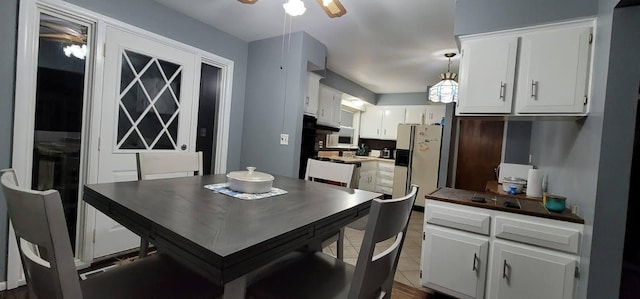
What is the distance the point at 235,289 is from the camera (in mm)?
764

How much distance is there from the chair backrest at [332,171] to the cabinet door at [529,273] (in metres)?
1.01

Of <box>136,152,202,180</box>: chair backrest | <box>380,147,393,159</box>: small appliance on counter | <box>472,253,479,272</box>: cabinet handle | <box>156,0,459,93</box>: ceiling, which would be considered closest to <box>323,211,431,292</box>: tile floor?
<box>472,253,479,272</box>: cabinet handle

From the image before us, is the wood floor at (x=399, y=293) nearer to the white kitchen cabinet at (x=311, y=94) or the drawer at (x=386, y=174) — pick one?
the white kitchen cabinet at (x=311, y=94)

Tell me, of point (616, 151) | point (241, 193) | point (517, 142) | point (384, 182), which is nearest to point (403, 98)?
point (384, 182)

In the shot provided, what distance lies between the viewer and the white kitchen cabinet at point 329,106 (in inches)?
167

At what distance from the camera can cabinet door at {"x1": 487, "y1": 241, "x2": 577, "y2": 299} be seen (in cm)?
160

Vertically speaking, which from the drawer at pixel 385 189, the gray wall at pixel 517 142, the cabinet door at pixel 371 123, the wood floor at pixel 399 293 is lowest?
the wood floor at pixel 399 293

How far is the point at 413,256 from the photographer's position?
2895 millimetres

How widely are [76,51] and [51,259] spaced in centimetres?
215

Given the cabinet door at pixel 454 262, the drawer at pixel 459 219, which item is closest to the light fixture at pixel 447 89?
the drawer at pixel 459 219

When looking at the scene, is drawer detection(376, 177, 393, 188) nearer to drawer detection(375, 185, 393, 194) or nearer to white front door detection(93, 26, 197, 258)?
drawer detection(375, 185, 393, 194)

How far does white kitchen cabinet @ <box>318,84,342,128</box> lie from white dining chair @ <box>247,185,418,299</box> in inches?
121

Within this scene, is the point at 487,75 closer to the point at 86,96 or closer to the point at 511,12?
the point at 511,12

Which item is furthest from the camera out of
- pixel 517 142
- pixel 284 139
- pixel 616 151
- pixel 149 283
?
pixel 517 142
